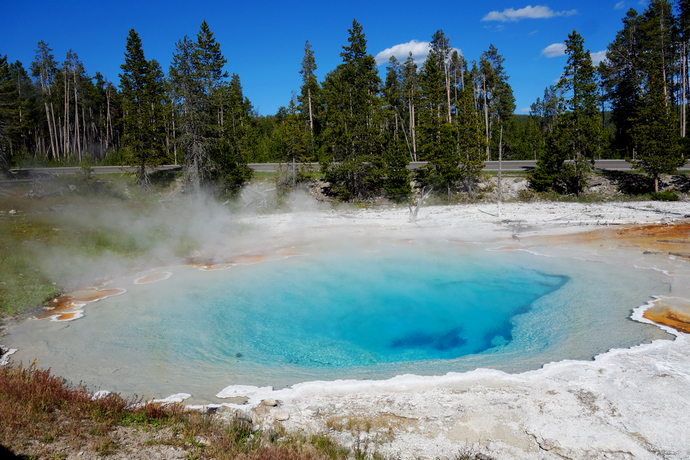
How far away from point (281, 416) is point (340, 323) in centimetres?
458

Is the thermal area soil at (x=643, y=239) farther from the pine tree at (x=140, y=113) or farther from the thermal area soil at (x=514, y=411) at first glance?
the pine tree at (x=140, y=113)

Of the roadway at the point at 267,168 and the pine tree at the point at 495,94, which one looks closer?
the roadway at the point at 267,168

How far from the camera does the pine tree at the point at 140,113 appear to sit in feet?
80.3

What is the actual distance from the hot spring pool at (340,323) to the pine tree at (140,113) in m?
14.2

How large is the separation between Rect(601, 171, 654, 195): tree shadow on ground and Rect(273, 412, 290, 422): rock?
2601 centimetres

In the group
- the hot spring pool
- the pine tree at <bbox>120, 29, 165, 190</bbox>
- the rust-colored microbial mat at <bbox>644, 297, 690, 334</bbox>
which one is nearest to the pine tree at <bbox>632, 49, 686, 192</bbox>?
the hot spring pool

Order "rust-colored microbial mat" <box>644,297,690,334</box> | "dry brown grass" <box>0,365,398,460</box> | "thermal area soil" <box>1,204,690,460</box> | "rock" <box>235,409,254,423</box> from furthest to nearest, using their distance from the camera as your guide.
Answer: "rust-colored microbial mat" <box>644,297,690,334</box>, "rock" <box>235,409,254,423</box>, "thermal area soil" <box>1,204,690,460</box>, "dry brown grass" <box>0,365,398,460</box>

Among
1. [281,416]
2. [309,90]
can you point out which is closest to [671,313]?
[281,416]

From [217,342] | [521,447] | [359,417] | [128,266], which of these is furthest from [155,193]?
[521,447]

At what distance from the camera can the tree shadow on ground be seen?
23.9 metres

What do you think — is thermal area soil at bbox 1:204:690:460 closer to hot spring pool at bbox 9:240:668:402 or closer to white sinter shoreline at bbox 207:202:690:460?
white sinter shoreline at bbox 207:202:690:460

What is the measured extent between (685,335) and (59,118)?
54615 mm

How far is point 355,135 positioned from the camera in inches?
956

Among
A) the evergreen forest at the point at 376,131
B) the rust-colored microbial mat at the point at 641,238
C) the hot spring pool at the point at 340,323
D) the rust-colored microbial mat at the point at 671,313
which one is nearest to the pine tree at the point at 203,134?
the evergreen forest at the point at 376,131
